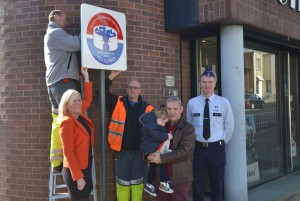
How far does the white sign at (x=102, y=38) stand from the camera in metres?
4.02

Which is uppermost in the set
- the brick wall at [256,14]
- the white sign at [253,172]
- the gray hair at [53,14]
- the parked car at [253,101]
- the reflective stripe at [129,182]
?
the brick wall at [256,14]

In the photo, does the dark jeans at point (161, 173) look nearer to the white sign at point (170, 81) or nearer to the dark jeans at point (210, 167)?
the dark jeans at point (210, 167)

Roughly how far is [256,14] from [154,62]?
167 centimetres

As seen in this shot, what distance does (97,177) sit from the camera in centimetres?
477

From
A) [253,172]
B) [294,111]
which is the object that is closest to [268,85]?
[294,111]

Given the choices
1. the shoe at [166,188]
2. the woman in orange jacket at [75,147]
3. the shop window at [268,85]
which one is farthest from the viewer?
the shop window at [268,85]

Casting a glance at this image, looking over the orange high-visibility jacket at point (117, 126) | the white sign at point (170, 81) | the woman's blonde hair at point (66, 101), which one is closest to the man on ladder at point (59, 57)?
the woman's blonde hair at point (66, 101)

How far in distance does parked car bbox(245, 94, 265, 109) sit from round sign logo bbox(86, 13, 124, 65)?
2.84 m

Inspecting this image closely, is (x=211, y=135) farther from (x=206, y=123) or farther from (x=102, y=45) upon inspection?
(x=102, y=45)

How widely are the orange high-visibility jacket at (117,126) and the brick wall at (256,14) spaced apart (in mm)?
1640

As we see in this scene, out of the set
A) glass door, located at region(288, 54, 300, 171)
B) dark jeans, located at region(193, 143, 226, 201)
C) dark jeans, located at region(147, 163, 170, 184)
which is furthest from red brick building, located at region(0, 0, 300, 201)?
glass door, located at region(288, 54, 300, 171)

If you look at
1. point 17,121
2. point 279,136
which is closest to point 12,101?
point 17,121

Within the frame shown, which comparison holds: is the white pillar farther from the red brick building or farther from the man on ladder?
the man on ladder

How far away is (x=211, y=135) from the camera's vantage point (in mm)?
4750
